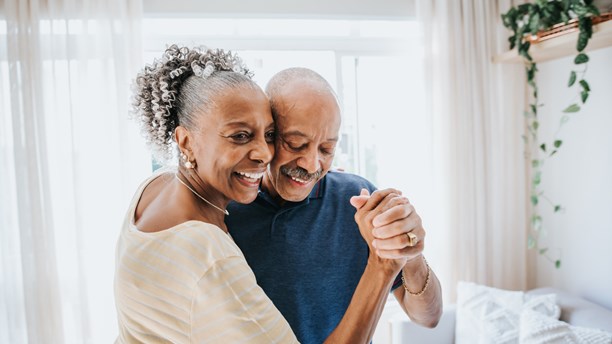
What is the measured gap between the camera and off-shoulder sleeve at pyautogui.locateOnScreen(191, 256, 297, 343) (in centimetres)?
70

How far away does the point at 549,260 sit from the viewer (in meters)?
3.06

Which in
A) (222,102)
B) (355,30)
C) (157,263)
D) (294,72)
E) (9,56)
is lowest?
(157,263)

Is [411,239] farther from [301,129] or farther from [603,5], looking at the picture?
[603,5]

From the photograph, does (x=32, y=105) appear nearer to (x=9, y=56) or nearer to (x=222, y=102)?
(x=9, y=56)

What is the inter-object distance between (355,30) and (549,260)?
209 centimetres

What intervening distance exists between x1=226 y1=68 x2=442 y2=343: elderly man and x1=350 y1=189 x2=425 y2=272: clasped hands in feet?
0.39

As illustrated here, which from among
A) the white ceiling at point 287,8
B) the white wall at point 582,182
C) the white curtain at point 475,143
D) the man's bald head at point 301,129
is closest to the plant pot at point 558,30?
the white wall at point 582,182

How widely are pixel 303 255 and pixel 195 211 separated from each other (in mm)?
404

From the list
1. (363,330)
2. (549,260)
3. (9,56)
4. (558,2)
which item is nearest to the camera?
(363,330)

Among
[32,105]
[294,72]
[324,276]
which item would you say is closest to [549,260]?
[324,276]

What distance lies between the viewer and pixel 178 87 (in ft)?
3.11

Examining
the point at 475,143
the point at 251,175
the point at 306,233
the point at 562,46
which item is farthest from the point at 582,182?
the point at 251,175

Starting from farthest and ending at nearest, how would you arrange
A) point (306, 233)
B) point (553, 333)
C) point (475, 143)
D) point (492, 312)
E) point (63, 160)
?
1. point (475, 143)
2. point (63, 160)
3. point (492, 312)
4. point (553, 333)
5. point (306, 233)

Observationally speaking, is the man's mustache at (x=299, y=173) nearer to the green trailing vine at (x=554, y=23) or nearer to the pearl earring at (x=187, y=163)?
the pearl earring at (x=187, y=163)
